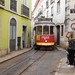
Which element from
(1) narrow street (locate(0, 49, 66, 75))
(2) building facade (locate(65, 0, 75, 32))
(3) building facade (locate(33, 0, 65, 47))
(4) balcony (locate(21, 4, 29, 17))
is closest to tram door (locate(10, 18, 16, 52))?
(4) balcony (locate(21, 4, 29, 17))

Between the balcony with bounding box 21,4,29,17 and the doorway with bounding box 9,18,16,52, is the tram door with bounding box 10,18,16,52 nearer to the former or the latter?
the doorway with bounding box 9,18,16,52

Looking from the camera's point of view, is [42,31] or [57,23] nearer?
[42,31]

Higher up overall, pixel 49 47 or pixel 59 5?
pixel 59 5

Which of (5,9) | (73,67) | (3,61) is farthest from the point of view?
(5,9)

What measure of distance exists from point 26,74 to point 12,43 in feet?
33.1

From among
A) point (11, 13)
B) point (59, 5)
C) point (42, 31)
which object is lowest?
point (42, 31)

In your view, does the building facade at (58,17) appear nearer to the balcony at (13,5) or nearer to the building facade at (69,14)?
the building facade at (69,14)

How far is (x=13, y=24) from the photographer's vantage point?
63.4 ft

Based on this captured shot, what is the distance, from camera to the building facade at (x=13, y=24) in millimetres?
16484

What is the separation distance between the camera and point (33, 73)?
9.46 m

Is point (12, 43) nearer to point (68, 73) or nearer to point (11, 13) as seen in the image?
point (11, 13)

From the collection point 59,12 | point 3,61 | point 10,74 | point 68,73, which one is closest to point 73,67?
point 68,73

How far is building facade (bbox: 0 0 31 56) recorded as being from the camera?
649 inches

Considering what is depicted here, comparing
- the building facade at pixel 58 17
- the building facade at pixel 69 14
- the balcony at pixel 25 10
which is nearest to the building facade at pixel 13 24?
the balcony at pixel 25 10
